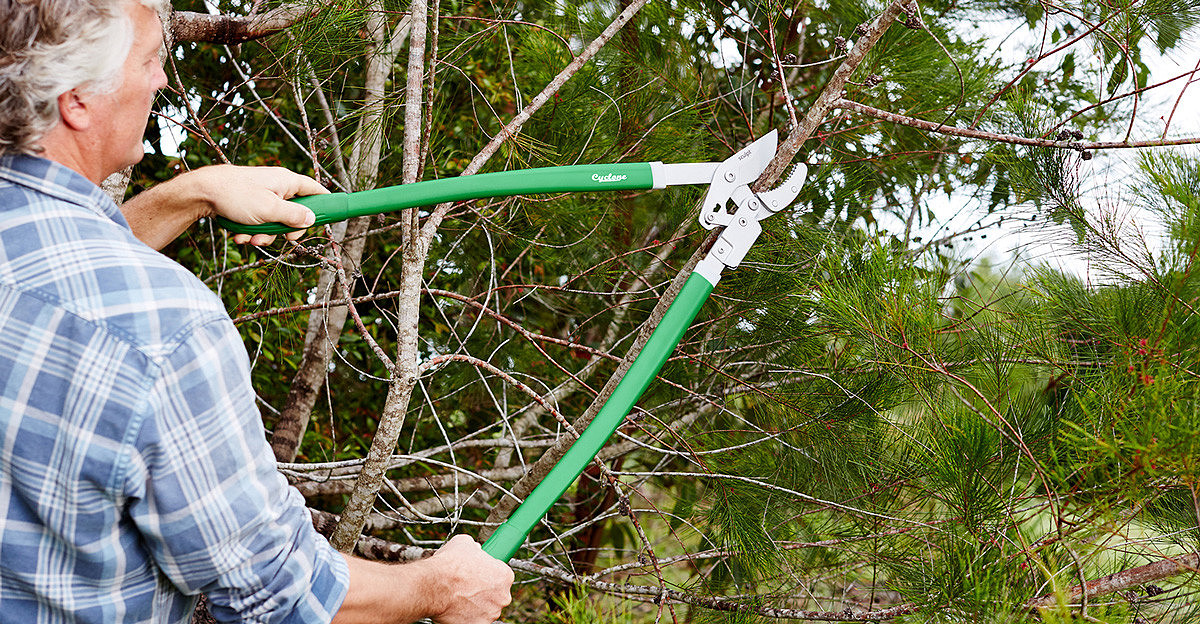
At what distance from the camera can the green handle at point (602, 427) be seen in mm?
921

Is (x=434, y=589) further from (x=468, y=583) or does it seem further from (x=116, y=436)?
(x=116, y=436)

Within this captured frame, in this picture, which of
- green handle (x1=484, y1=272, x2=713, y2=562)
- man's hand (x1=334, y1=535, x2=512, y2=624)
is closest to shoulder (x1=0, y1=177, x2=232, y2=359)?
man's hand (x1=334, y1=535, x2=512, y2=624)

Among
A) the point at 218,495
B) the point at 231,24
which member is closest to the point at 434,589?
the point at 218,495

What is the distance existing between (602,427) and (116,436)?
520 mm

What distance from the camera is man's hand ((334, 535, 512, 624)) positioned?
0.72 metres

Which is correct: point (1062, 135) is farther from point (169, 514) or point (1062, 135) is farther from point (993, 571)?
point (169, 514)

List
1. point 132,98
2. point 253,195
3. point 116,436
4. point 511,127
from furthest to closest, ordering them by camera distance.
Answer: point 511,127, point 253,195, point 132,98, point 116,436

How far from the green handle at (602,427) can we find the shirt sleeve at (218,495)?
28 centimetres

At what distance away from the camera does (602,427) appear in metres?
0.97

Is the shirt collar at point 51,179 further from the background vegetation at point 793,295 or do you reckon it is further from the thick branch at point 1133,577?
the thick branch at point 1133,577

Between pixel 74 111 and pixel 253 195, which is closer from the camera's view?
pixel 74 111

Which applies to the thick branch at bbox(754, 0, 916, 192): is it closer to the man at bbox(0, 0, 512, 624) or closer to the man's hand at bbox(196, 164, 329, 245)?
the man's hand at bbox(196, 164, 329, 245)

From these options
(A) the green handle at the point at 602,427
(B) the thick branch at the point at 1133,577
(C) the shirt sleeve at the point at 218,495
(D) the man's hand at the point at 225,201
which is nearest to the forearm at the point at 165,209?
(D) the man's hand at the point at 225,201

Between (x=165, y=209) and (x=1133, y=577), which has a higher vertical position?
(x=165, y=209)
